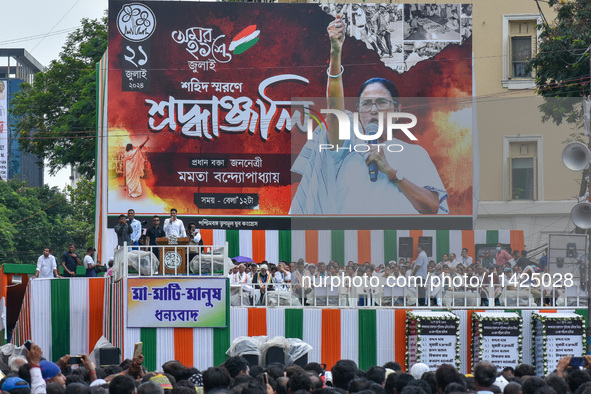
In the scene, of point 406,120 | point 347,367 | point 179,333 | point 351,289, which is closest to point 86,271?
point 179,333

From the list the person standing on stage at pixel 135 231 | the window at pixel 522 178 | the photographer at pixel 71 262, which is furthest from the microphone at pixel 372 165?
the photographer at pixel 71 262

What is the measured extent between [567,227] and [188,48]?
11.8 meters

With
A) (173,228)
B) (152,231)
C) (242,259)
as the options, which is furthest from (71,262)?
(242,259)

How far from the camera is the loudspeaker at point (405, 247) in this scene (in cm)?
2902

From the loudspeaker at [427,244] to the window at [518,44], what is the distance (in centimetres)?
840

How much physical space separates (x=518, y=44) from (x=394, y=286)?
15.2 m

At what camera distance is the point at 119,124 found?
32.0m

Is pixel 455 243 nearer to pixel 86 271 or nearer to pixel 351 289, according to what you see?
pixel 351 289

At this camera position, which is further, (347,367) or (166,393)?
(347,367)

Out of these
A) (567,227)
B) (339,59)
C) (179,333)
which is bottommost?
(179,333)

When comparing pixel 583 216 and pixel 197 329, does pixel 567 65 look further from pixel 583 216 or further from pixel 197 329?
pixel 583 216

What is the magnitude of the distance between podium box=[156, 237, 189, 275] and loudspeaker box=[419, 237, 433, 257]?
903 cm

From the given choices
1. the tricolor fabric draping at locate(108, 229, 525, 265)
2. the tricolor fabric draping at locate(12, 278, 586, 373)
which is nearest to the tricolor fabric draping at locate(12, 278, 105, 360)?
the tricolor fabric draping at locate(12, 278, 586, 373)

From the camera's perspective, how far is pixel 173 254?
73.4ft
